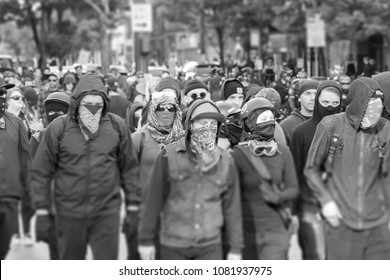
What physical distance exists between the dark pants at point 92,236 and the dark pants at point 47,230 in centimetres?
5

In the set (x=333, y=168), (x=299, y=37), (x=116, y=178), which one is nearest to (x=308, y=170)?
(x=333, y=168)

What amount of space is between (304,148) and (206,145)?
5.00 ft

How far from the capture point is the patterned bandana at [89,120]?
777 cm

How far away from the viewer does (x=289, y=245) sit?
7.63 meters

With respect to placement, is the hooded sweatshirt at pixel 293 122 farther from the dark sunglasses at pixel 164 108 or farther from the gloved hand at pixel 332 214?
the gloved hand at pixel 332 214

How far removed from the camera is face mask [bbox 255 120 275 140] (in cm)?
778

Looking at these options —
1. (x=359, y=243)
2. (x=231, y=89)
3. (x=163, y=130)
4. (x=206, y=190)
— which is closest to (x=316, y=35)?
(x=231, y=89)

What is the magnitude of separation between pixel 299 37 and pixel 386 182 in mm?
51170

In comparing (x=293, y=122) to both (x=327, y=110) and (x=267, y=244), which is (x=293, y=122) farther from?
(x=267, y=244)

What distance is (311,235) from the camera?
25.3 feet

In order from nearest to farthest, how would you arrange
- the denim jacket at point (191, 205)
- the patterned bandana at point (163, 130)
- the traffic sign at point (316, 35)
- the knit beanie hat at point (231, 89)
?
1. the denim jacket at point (191, 205)
2. the patterned bandana at point (163, 130)
3. the knit beanie hat at point (231, 89)
4. the traffic sign at point (316, 35)

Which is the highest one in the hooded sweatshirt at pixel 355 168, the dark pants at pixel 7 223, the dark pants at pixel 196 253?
the hooded sweatshirt at pixel 355 168

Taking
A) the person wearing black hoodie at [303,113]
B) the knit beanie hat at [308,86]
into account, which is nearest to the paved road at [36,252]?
the person wearing black hoodie at [303,113]
